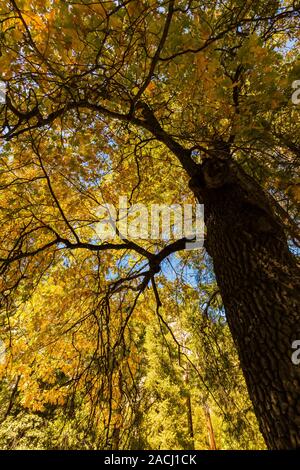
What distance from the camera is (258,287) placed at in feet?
7.39

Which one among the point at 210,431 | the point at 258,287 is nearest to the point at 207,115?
the point at 258,287

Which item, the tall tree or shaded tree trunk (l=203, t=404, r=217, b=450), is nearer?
the tall tree

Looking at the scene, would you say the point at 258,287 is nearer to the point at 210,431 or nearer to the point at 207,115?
the point at 207,115

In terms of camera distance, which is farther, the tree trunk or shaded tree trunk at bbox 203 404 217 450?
shaded tree trunk at bbox 203 404 217 450

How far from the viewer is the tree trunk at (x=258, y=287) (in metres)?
1.83

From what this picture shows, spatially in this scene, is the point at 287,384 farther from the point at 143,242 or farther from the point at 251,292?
the point at 143,242

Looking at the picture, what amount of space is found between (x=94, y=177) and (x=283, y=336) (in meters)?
3.56

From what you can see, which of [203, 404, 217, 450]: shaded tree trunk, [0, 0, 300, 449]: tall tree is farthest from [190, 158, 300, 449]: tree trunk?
[203, 404, 217, 450]: shaded tree trunk

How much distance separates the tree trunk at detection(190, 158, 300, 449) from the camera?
183 cm

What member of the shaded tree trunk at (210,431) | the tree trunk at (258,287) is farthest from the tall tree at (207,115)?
the shaded tree trunk at (210,431)

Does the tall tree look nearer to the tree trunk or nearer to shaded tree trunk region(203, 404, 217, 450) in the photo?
the tree trunk

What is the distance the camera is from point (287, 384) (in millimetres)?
1814

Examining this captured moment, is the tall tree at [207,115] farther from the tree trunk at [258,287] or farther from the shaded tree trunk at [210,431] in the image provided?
the shaded tree trunk at [210,431]
